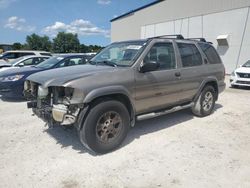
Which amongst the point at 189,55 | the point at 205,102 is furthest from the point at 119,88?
the point at 205,102

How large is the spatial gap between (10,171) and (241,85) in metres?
10.5

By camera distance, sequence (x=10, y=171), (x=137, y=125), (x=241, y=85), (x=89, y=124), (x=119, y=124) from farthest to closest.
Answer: (x=241, y=85) → (x=137, y=125) → (x=119, y=124) → (x=89, y=124) → (x=10, y=171)

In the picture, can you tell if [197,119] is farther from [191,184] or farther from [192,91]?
[191,184]

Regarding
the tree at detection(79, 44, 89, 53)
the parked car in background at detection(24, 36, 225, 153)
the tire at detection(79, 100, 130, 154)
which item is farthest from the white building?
the tree at detection(79, 44, 89, 53)

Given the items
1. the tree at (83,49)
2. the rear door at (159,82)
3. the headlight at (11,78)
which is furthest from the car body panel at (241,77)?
the tree at (83,49)

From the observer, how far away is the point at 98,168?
3.50m

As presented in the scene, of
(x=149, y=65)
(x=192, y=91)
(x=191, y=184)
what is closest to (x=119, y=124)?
(x=149, y=65)

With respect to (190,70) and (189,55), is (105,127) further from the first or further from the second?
(189,55)

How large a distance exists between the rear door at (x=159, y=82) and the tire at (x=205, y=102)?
959mm

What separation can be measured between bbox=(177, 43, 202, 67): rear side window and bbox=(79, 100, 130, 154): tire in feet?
6.81

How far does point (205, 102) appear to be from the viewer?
6090 millimetres

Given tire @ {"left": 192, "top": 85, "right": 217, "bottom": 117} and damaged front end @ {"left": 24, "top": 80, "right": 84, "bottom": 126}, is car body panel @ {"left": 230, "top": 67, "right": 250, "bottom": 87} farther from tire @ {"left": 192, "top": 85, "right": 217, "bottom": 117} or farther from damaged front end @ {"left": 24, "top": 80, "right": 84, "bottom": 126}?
damaged front end @ {"left": 24, "top": 80, "right": 84, "bottom": 126}

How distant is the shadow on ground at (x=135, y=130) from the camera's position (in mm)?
4336

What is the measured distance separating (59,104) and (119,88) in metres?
1.01
